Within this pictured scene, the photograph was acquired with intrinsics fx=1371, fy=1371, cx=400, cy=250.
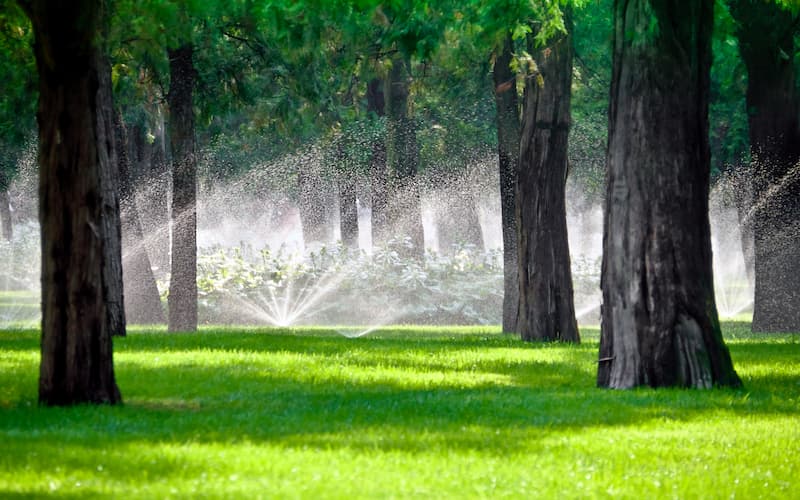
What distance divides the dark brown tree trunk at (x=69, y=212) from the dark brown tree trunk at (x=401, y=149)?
71.6 feet

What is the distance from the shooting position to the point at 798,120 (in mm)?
23000

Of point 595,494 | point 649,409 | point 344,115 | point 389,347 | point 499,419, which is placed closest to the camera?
point 595,494

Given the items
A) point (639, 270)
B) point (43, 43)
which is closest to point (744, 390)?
point (639, 270)

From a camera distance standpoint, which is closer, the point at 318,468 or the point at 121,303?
the point at 318,468

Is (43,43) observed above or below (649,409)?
above

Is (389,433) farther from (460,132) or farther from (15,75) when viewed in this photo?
(460,132)

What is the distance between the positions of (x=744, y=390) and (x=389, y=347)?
5486 millimetres

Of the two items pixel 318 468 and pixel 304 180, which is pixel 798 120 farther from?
pixel 304 180

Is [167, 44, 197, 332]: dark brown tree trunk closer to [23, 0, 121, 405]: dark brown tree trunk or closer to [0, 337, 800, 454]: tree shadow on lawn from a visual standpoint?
[0, 337, 800, 454]: tree shadow on lawn

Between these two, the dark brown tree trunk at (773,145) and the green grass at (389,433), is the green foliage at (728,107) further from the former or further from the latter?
the green grass at (389,433)

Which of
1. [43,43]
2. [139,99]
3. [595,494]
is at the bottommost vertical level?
[595,494]

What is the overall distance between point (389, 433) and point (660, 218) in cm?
438

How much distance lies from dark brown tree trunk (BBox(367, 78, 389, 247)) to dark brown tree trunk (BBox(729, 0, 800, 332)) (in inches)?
470

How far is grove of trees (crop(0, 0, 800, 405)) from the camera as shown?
10102 millimetres
